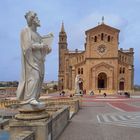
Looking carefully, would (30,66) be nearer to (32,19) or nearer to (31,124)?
(32,19)

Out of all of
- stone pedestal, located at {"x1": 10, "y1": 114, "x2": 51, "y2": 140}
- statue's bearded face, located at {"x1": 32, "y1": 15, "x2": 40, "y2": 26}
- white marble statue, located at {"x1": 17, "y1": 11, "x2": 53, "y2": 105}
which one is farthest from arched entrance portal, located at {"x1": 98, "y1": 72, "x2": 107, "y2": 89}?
stone pedestal, located at {"x1": 10, "y1": 114, "x2": 51, "y2": 140}

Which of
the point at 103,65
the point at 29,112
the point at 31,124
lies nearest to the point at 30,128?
the point at 31,124

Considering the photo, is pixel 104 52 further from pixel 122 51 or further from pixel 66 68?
pixel 66 68

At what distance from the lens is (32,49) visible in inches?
318

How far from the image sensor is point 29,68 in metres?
8.07

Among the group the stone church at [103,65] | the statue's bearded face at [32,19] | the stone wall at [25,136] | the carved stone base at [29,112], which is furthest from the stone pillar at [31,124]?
the stone church at [103,65]

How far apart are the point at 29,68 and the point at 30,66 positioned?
57 mm

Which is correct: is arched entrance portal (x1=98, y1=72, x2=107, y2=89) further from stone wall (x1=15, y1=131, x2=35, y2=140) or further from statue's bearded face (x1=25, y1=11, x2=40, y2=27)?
stone wall (x1=15, y1=131, x2=35, y2=140)

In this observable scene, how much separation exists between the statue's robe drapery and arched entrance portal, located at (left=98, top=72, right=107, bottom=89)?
75.3 m

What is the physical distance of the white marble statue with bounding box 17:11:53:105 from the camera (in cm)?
802

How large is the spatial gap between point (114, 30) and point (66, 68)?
2066cm

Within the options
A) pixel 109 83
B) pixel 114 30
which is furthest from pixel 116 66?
pixel 114 30

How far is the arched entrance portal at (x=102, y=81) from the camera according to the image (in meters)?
83.2

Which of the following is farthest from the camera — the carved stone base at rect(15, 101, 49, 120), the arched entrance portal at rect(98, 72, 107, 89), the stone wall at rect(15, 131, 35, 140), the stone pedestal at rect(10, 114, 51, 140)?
the arched entrance portal at rect(98, 72, 107, 89)
